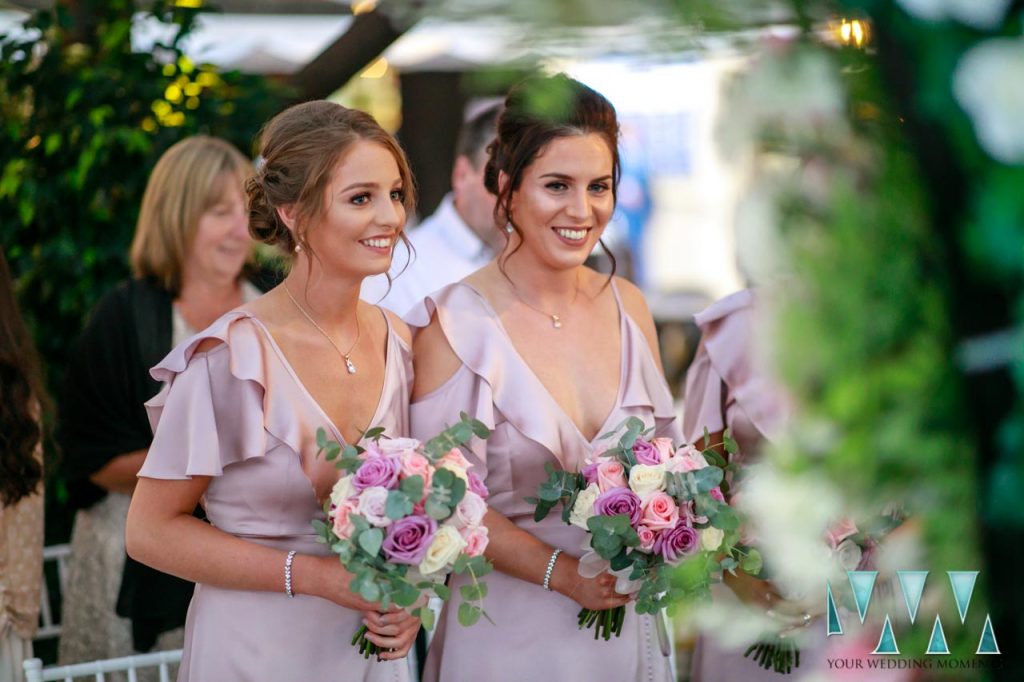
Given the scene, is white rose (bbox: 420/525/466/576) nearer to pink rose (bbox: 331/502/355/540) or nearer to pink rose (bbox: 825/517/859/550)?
pink rose (bbox: 331/502/355/540)

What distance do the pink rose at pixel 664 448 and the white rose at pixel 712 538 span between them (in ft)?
0.65

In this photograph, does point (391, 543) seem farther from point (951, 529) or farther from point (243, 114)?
point (243, 114)

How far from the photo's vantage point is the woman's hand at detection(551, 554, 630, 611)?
277 centimetres

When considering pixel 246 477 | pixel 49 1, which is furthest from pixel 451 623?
pixel 49 1

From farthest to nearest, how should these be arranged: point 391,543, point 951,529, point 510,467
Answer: point 510,467 → point 391,543 → point 951,529

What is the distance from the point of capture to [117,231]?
15.7 ft

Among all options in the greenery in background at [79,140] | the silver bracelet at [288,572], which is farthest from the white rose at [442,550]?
the greenery in background at [79,140]

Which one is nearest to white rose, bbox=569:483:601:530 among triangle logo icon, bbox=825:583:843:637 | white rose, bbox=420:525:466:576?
white rose, bbox=420:525:466:576

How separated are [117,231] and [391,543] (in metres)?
2.91

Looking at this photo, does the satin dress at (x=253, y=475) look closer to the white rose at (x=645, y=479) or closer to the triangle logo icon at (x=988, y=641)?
the white rose at (x=645, y=479)

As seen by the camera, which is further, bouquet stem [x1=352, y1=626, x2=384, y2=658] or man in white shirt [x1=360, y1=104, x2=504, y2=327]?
man in white shirt [x1=360, y1=104, x2=504, y2=327]

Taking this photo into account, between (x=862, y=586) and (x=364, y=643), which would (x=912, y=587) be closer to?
(x=862, y=586)

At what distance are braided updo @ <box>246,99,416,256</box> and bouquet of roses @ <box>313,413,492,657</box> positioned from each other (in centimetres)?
57

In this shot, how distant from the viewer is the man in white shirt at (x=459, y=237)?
15.4 ft
